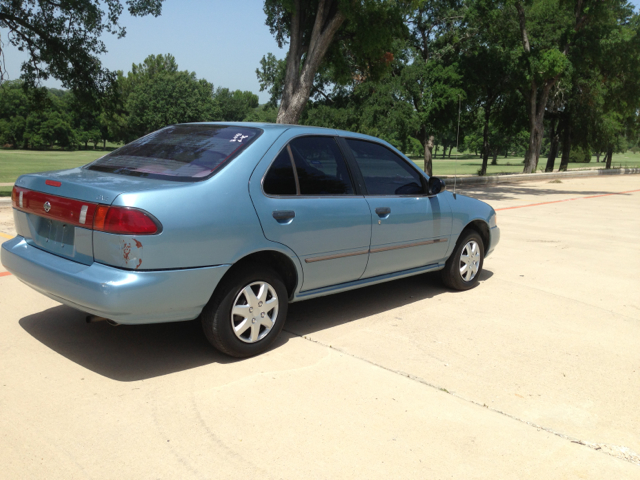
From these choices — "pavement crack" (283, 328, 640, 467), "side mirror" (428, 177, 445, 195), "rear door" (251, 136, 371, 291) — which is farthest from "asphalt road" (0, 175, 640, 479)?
"side mirror" (428, 177, 445, 195)

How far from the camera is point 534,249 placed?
860cm

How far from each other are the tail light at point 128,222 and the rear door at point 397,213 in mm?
1971

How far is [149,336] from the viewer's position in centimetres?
449

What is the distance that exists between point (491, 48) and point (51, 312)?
2818cm

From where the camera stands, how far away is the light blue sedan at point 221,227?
3.48 meters

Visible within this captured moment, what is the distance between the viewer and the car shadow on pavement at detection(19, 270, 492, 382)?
3930 mm

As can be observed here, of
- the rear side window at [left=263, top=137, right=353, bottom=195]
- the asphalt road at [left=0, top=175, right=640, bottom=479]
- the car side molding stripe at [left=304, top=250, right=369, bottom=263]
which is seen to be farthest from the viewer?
the car side molding stripe at [left=304, top=250, right=369, bottom=263]

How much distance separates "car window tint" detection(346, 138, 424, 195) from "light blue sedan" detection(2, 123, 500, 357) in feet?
0.05

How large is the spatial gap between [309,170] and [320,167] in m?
0.14

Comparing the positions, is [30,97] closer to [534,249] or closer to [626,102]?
[534,249]

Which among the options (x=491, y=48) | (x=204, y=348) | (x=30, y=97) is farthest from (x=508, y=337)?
(x=491, y=48)

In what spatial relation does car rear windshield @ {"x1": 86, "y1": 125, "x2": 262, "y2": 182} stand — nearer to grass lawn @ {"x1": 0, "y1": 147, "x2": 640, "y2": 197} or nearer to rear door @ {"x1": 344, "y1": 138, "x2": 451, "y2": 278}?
rear door @ {"x1": 344, "y1": 138, "x2": 451, "y2": 278}

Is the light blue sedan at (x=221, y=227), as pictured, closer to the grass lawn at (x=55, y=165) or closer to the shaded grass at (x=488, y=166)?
the grass lawn at (x=55, y=165)

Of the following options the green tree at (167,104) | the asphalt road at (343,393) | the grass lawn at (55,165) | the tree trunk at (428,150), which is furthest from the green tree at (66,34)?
the green tree at (167,104)
